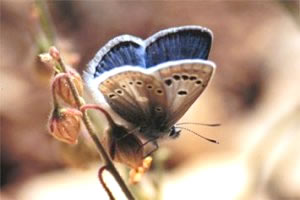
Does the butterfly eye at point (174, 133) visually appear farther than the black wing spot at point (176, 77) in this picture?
Yes

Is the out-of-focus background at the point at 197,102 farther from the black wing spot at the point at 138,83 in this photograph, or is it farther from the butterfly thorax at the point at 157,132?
the black wing spot at the point at 138,83

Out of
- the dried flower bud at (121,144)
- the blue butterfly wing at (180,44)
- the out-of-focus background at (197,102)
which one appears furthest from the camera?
the out-of-focus background at (197,102)

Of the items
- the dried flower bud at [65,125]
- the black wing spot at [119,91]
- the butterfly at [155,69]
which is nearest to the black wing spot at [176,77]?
the butterfly at [155,69]

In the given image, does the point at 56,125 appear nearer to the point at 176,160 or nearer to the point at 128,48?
the point at 128,48

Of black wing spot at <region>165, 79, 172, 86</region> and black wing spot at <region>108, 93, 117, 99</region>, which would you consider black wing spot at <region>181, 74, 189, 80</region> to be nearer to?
black wing spot at <region>165, 79, 172, 86</region>

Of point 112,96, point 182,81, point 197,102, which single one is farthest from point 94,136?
point 197,102
